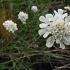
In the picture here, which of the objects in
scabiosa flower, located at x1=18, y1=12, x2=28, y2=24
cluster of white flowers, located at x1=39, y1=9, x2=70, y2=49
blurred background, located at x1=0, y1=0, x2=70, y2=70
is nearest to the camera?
cluster of white flowers, located at x1=39, y1=9, x2=70, y2=49

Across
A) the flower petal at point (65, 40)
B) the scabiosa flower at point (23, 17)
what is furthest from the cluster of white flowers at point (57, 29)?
the scabiosa flower at point (23, 17)

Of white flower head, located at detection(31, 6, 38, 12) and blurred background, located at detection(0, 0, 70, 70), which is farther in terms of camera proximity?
white flower head, located at detection(31, 6, 38, 12)

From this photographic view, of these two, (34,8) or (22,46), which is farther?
(34,8)

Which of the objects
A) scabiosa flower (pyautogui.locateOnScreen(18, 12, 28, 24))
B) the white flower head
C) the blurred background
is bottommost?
the blurred background

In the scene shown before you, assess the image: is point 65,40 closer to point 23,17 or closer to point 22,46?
point 22,46

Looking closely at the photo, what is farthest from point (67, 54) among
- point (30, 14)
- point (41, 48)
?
point (30, 14)

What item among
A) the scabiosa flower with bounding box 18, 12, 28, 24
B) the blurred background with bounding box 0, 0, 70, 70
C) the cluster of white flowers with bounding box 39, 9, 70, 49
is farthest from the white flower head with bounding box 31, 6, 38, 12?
the cluster of white flowers with bounding box 39, 9, 70, 49

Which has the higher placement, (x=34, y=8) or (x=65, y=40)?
(x=34, y=8)

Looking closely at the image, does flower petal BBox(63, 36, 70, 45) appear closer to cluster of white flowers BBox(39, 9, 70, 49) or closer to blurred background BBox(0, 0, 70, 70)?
cluster of white flowers BBox(39, 9, 70, 49)

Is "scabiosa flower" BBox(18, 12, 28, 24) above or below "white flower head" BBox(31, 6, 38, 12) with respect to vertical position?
below

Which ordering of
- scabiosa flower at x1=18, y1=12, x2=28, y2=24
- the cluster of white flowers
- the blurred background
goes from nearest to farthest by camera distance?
the cluster of white flowers → the blurred background → scabiosa flower at x1=18, y1=12, x2=28, y2=24

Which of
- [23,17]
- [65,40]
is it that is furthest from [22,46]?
[65,40]

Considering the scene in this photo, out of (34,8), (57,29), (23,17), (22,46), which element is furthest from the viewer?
(34,8)
